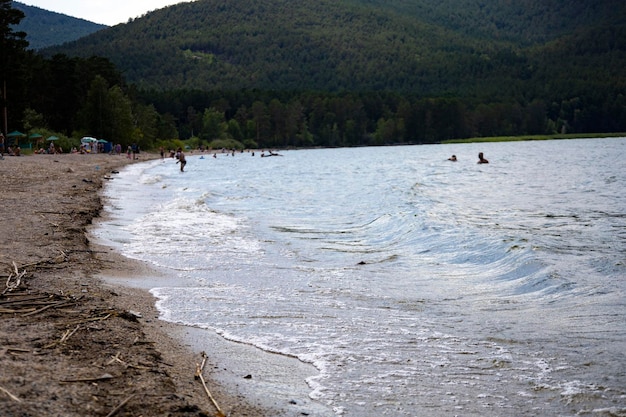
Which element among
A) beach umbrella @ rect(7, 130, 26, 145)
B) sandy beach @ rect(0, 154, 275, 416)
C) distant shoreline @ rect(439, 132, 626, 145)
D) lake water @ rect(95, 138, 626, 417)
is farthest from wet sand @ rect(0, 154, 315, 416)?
distant shoreline @ rect(439, 132, 626, 145)

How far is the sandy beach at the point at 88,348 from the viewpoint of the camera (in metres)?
4.34

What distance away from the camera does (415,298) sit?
28.9 feet

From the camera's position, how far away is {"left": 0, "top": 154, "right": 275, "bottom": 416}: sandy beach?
14.2 feet

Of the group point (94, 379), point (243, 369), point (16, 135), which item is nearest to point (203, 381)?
point (243, 369)

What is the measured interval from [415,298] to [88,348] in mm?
4522

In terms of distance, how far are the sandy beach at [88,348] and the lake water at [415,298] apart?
2.18ft

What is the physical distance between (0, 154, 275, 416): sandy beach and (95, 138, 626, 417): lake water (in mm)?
664

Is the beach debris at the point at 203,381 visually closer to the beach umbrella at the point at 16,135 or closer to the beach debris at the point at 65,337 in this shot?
the beach debris at the point at 65,337

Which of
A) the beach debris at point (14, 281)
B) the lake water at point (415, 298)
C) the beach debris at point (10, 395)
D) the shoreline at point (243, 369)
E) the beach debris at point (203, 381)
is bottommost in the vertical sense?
the lake water at point (415, 298)

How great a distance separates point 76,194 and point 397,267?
1482 centimetres

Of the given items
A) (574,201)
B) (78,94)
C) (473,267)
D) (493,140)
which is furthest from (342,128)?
(473,267)

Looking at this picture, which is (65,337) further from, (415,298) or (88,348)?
(415,298)

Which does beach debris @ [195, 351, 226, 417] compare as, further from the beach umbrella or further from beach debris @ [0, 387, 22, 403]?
the beach umbrella

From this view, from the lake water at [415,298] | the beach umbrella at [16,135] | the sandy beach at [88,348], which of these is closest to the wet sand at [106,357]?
the sandy beach at [88,348]
